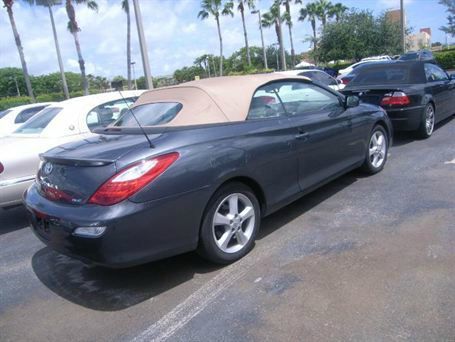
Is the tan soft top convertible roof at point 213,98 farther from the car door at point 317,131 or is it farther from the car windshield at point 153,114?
the car door at point 317,131

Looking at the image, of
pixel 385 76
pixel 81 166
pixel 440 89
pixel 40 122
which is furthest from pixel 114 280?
pixel 440 89

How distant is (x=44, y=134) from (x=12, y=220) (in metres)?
1.21

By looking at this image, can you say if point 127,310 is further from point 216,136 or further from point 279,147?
point 279,147

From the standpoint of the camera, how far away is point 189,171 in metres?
3.19

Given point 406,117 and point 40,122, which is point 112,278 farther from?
point 406,117

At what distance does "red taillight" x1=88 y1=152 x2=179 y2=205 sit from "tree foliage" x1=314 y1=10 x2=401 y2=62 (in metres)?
40.8

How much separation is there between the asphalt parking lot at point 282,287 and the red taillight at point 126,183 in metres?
0.83

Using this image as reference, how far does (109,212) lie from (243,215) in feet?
4.02

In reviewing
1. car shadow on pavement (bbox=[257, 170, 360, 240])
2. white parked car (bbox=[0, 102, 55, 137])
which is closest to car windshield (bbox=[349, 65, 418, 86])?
car shadow on pavement (bbox=[257, 170, 360, 240])

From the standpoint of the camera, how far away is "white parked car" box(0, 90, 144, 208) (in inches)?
195

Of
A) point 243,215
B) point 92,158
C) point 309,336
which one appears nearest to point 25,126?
point 92,158

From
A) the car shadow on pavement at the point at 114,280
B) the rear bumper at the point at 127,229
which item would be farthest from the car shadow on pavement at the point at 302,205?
the rear bumper at the point at 127,229

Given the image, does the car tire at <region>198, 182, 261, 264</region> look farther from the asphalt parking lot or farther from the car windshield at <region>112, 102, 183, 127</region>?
the car windshield at <region>112, 102, 183, 127</region>

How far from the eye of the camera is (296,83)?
15.3 ft
